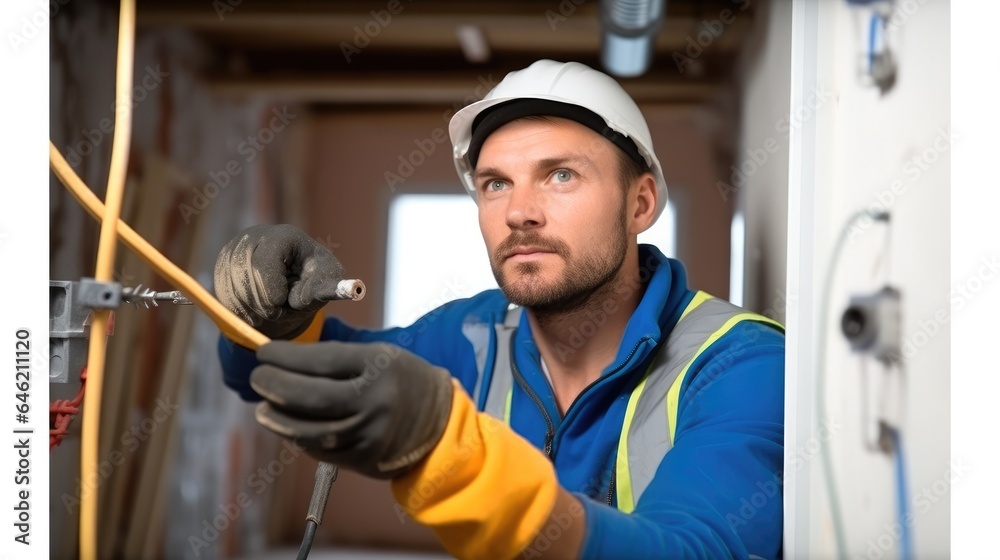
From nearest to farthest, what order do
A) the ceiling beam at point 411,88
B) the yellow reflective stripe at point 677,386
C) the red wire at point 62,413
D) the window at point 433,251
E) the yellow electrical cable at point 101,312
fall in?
the yellow electrical cable at point 101,312
the red wire at point 62,413
the yellow reflective stripe at point 677,386
the ceiling beam at point 411,88
the window at point 433,251

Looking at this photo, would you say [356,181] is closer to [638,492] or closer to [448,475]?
[638,492]

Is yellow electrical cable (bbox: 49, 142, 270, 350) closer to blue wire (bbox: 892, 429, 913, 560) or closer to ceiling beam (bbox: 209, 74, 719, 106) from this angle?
blue wire (bbox: 892, 429, 913, 560)

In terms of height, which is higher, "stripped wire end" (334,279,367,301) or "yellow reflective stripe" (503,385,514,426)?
"stripped wire end" (334,279,367,301)

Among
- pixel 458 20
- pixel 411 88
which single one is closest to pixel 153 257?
pixel 458 20

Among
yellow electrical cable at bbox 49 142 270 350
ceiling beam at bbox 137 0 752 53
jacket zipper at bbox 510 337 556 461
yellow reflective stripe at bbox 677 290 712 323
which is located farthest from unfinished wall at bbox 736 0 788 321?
yellow electrical cable at bbox 49 142 270 350

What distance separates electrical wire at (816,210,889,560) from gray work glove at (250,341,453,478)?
0.38 meters

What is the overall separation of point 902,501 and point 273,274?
3.13 ft

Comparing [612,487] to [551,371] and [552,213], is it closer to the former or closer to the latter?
[551,371]

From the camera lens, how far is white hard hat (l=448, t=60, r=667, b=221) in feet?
4.95

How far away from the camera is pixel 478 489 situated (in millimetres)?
810

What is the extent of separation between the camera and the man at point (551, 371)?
0.81 meters

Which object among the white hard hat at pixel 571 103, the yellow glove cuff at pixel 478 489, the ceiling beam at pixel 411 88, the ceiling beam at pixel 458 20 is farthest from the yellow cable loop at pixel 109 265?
the ceiling beam at pixel 411 88

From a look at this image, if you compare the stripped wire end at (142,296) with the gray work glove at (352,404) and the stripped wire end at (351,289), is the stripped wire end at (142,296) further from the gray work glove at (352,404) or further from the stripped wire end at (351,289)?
the stripped wire end at (351,289)

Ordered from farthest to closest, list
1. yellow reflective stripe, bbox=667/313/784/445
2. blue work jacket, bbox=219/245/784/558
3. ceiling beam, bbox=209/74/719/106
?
ceiling beam, bbox=209/74/719/106
yellow reflective stripe, bbox=667/313/784/445
blue work jacket, bbox=219/245/784/558
